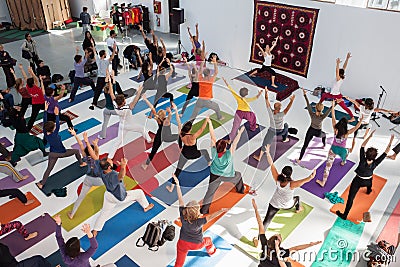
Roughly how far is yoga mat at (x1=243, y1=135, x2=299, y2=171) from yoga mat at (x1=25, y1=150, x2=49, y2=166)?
13.4 ft

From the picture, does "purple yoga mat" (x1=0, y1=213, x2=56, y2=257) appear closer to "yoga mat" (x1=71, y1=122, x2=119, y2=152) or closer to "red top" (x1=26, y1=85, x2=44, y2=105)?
"yoga mat" (x1=71, y1=122, x2=119, y2=152)

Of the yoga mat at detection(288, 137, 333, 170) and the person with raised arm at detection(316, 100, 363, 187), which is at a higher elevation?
the person with raised arm at detection(316, 100, 363, 187)

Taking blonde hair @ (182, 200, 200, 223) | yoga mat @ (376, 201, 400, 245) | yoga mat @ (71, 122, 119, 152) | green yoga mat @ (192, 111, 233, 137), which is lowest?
yoga mat @ (376, 201, 400, 245)

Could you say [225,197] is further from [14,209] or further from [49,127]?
[14,209]

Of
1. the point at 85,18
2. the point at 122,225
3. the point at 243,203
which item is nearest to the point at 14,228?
the point at 122,225

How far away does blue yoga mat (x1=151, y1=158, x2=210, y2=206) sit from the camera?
607cm

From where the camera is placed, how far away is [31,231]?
541 cm

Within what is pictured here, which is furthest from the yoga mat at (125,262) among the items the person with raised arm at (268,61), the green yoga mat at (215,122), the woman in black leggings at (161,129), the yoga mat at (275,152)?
the person with raised arm at (268,61)

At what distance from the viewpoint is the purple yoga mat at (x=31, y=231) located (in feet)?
16.9

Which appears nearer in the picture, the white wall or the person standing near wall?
the white wall

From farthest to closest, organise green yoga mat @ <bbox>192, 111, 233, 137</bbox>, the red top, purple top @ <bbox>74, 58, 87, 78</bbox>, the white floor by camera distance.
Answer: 1. purple top @ <bbox>74, 58, 87, 78</bbox>
2. green yoga mat @ <bbox>192, 111, 233, 137</bbox>
3. the red top
4. the white floor

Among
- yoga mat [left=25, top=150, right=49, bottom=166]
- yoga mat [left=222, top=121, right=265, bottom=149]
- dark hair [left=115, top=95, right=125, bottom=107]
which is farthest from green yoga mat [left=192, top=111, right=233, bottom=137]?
yoga mat [left=25, top=150, right=49, bottom=166]

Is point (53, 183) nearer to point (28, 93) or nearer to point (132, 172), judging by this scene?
point (132, 172)

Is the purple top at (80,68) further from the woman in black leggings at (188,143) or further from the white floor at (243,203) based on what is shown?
the woman in black leggings at (188,143)
